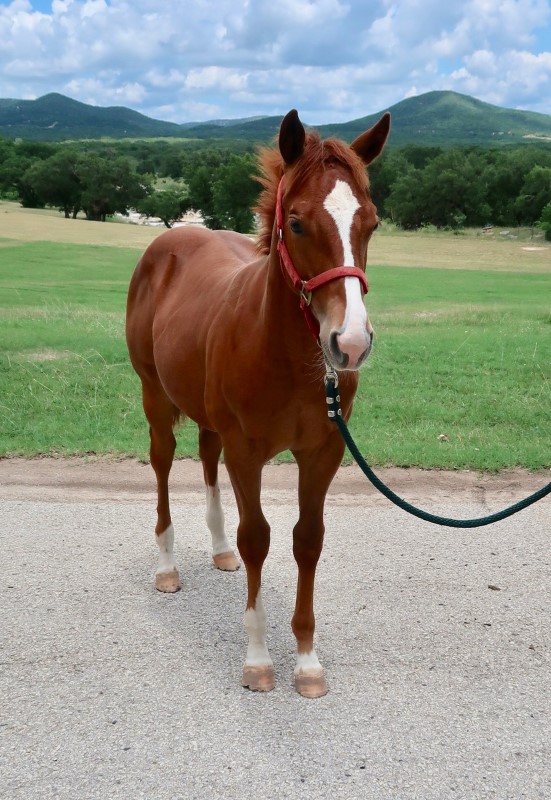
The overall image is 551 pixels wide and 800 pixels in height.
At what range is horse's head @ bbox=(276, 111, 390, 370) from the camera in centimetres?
245

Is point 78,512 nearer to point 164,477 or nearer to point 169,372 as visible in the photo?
point 164,477

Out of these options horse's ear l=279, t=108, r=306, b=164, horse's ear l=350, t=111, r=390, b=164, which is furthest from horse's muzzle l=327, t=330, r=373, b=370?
horse's ear l=350, t=111, r=390, b=164

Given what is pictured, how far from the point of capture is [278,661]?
359cm

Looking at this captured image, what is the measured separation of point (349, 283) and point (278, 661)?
202 cm

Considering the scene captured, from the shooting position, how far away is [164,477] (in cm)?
454

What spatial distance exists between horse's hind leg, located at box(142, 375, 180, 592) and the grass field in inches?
70.9

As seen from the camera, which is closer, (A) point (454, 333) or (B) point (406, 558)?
(B) point (406, 558)

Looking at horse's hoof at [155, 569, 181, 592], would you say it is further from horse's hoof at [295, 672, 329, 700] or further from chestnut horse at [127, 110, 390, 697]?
horse's hoof at [295, 672, 329, 700]

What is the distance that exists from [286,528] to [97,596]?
1.45 metres

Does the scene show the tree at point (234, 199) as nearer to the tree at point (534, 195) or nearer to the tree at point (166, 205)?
the tree at point (166, 205)

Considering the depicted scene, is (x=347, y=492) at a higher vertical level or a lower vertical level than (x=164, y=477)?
lower

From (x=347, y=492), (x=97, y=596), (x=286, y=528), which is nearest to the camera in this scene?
(x=97, y=596)

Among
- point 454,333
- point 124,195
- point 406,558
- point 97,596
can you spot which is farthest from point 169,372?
point 124,195

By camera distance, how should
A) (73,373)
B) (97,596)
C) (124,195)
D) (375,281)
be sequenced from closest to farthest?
(97,596) → (73,373) → (375,281) → (124,195)
